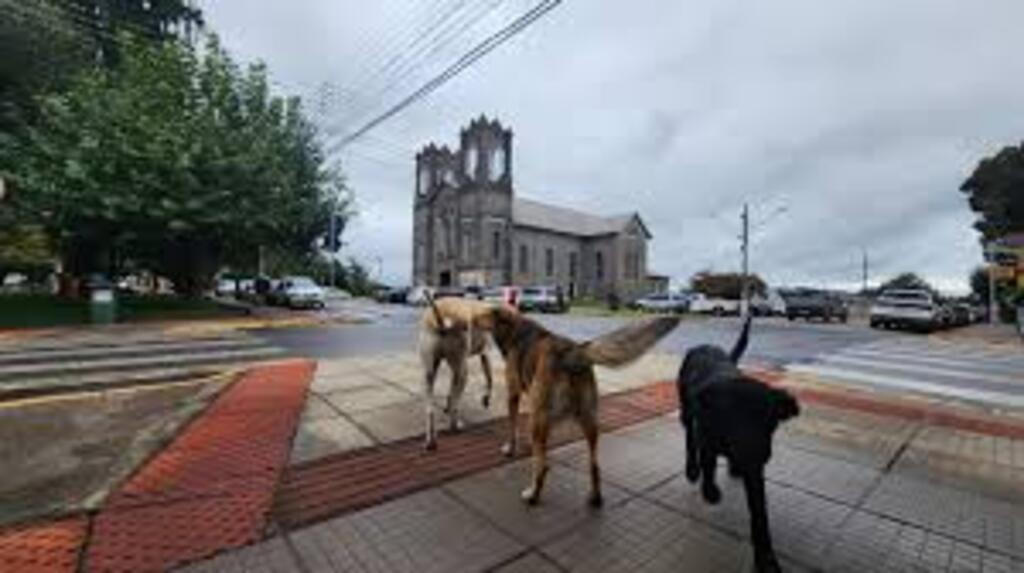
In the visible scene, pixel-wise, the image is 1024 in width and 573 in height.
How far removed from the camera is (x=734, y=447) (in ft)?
10.1

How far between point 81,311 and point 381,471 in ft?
66.7

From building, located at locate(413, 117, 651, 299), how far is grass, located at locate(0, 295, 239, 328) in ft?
135

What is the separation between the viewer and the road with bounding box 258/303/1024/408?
961cm

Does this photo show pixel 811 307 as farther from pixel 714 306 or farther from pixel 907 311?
pixel 714 306

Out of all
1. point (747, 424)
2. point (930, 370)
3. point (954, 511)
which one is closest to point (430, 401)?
point (747, 424)

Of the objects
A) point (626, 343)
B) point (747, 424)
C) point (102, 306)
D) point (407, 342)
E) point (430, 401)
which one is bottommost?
point (407, 342)

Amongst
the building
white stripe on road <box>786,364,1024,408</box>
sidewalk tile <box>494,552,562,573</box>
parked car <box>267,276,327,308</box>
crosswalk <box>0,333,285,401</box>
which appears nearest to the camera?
sidewalk tile <box>494,552,562,573</box>

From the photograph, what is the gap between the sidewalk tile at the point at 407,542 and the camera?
3.09 m

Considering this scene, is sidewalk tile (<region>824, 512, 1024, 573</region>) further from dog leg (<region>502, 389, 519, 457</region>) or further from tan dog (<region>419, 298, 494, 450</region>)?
tan dog (<region>419, 298, 494, 450</region>)

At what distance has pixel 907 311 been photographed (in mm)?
24281

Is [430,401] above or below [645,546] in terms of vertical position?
above

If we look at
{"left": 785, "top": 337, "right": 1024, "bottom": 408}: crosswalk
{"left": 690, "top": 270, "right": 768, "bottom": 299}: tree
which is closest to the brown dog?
{"left": 785, "top": 337, "right": 1024, "bottom": 408}: crosswalk

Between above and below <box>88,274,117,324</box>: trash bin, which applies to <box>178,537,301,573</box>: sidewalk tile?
below

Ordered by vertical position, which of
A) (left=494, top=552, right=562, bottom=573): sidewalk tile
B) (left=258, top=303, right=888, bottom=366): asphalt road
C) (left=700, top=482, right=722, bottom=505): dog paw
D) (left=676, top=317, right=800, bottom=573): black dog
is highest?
(left=676, top=317, right=800, bottom=573): black dog
